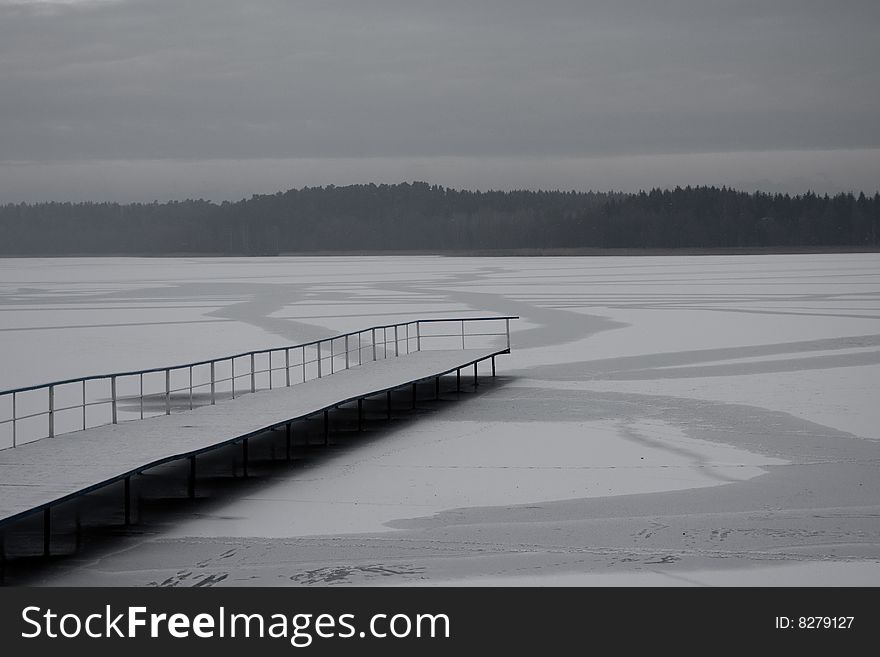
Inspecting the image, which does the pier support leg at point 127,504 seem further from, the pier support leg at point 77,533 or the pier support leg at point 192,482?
the pier support leg at point 192,482

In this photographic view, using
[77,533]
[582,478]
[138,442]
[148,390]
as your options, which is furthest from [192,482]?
[148,390]

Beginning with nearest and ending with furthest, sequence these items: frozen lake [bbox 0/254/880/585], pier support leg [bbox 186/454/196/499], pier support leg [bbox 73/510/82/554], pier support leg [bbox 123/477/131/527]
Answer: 1. frozen lake [bbox 0/254/880/585]
2. pier support leg [bbox 73/510/82/554]
3. pier support leg [bbox 123/477/131/527]
4. pier support leg [bbox 186/454/196/499]

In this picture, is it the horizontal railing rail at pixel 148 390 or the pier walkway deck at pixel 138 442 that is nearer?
the pier walkway deck at pixel 138 442

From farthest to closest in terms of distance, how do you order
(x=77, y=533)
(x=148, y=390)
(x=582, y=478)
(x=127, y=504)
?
(x=148, y=390) → (x=582, y=478) → (x=127, y=504) → (x=77, y=533)

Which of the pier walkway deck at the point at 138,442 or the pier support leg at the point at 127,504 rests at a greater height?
the pier walkway deck at the point at 138,442

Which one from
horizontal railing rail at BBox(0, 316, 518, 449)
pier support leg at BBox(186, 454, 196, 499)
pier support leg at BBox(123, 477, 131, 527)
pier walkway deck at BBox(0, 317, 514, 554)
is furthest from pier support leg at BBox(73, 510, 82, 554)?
horizontal railing rail at BBox(0, 316, 518, 449)

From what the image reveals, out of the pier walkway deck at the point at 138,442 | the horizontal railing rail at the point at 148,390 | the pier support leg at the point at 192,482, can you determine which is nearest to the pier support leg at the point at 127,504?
the pier walkway deck at the point at 138,442

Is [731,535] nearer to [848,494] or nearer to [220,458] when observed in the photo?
[848,494]

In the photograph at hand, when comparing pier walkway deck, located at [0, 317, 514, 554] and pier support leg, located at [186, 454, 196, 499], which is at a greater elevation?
pier walkway deck, located at [0, 317, 514, 554]

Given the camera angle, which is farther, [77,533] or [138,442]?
[138,442]

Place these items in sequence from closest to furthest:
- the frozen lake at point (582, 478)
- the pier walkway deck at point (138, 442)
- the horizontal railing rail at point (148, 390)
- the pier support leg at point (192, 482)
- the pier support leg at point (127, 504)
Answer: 1. the frozen lake at point (582, 478)
2. the pier walkway deck at point (138, 442)
3. the pier support leg at point (127, 504)
4. the pier support leg at point (192, 482)
5. the horizontal railing rail at point (148, 390)

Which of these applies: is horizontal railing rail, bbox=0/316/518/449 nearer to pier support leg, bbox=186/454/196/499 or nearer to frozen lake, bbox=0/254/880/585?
frozen lake, bbox=0/254/880/585

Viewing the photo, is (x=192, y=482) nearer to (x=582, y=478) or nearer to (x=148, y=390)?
(x=582, y=478)
